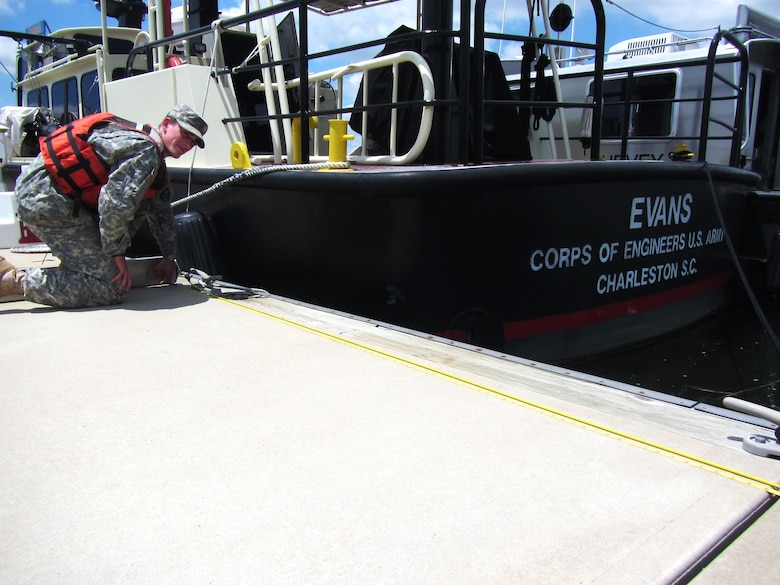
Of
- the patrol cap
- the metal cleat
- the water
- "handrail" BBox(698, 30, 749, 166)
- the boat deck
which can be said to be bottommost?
the water

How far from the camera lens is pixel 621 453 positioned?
5.02 ft

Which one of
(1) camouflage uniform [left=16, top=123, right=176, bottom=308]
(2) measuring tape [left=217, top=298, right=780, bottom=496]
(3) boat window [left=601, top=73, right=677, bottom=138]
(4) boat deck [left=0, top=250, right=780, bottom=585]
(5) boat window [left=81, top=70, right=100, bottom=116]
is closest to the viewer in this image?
(4) boat deck [left=0, top=250, right=780, bottom=585]

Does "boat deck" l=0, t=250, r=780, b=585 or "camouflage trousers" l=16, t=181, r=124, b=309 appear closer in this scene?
"boat deck" l=0, t=250, r=780, b=585

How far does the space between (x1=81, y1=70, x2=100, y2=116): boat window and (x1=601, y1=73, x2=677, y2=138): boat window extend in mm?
5605

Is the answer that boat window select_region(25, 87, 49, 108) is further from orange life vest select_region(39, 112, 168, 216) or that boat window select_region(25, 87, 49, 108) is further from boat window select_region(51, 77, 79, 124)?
orange life vest select_region(39, 112, 168, 216)

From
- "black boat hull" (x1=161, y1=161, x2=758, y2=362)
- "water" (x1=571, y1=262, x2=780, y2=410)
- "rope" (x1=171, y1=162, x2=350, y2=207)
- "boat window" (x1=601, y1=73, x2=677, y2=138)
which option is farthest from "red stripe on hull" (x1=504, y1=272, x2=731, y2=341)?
"boat window" (x1=601, y1=73, x2=677, y2=138)

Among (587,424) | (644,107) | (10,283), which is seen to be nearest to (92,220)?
(10,283)

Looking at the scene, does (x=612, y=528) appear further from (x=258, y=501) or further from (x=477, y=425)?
(x=258, y=501)

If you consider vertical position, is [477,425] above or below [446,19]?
below

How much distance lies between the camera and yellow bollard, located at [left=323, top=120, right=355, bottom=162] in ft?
11.8

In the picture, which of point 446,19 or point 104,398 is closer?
point 104,398

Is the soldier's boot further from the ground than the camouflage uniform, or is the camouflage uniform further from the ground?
the camouflage uniform

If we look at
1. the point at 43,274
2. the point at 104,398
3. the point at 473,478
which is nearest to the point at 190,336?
the point at 104,398

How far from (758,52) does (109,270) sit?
698 centimetres
